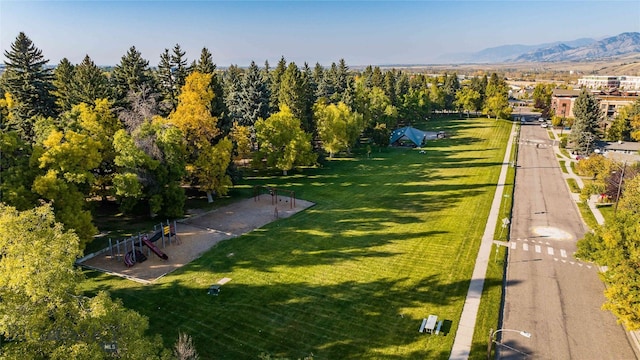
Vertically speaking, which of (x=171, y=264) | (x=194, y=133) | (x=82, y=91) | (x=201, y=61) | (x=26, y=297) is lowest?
(x=171, y=264)

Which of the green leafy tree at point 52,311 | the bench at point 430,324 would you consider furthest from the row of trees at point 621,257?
the green leafy tree at point 52,311

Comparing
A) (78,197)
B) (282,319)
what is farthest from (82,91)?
(282,319)

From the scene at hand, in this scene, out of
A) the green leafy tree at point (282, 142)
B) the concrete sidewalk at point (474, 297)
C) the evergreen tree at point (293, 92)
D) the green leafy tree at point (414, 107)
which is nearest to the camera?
the concrete sidewalk at point (474, 297)

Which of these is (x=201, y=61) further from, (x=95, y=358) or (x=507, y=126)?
(x=507, y=126)

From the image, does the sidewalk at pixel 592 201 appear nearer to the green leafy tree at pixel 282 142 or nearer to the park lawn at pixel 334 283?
the park lawn at pixel 334 283

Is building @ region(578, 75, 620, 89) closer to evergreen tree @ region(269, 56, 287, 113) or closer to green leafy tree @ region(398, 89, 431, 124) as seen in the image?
green leafy tree @ region(398, 89, 431, 124)
